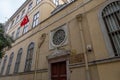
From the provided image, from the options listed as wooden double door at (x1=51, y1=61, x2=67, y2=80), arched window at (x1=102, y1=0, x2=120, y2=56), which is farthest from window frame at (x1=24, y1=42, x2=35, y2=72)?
arched window at (x1=102, y1=0, x2=120, y2=56)

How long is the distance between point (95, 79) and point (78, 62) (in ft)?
4.09

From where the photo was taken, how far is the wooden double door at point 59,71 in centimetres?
682

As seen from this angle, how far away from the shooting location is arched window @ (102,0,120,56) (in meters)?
5.22

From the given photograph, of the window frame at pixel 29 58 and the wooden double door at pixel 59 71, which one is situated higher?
the window frame at pixel 29 58

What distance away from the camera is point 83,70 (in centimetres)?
576

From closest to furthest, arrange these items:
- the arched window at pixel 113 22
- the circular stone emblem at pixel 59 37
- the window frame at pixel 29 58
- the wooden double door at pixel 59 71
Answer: the arched window at pixel 113 22 → the wooden double door at pixel 59 71 → the circular stone emblem at pixel 59 37 → the window frame at pixel 29 58

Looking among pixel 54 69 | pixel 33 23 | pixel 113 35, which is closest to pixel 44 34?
pixel 54 69

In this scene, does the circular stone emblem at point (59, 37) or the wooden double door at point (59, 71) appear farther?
the circular stone emblem at point (59, 37)

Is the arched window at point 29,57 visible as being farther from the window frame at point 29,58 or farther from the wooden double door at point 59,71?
the wooden double door at point 59,71

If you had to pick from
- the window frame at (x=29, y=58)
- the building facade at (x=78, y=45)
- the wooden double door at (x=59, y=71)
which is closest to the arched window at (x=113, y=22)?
the building facade at (x=78, y=45)

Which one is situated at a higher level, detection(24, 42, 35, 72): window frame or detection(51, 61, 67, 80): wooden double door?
detection(24, 42, 35, 72): window frame

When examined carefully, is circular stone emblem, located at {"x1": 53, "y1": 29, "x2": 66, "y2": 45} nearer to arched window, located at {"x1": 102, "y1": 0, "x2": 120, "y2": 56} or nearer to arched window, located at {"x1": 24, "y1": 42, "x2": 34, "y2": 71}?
arched window, located at {"x1": 102, "y1": 0, "x2": 120, "y2": 56}

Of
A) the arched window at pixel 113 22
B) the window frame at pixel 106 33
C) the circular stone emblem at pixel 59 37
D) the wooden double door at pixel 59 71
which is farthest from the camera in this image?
the circular stone emblem at pixel 59 37

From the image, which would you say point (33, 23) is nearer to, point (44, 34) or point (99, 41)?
point (44, 34)
